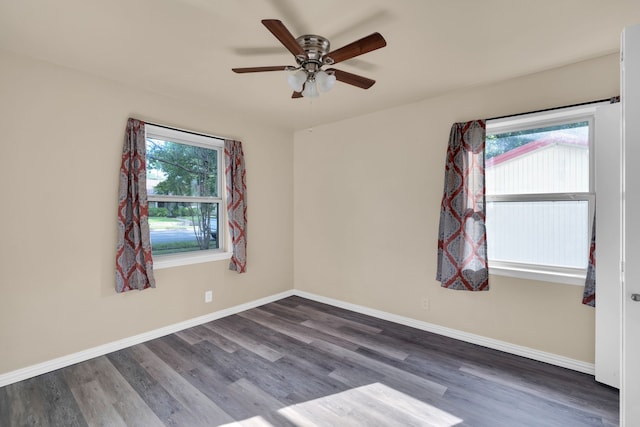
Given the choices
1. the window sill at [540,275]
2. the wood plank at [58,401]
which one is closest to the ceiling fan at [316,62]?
the window sill at [540,275]

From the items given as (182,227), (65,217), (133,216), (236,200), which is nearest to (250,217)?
(236,200)

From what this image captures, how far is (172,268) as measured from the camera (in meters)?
3.13

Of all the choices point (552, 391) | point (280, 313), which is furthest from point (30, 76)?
point (552, 391)

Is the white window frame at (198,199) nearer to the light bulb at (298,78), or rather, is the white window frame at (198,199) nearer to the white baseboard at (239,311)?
the white baseboard at (239,311)

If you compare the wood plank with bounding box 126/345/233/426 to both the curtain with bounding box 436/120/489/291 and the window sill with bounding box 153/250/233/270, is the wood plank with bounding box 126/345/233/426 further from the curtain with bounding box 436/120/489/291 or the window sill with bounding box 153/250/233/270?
the curtain with bounding box 436/120/489/291

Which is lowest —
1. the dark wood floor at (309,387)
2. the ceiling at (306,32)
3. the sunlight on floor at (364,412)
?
the sunlight on floor at (364,412)

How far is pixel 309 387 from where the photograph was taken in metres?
2.18

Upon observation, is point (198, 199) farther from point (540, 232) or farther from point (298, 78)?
point (540, 232)

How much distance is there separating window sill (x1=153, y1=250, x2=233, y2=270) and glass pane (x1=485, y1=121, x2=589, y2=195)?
300 cm

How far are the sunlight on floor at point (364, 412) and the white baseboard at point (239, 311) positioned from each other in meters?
1.17

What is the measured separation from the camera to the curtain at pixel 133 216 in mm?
2705

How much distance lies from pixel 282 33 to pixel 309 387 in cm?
231

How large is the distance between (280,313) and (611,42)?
386 cm

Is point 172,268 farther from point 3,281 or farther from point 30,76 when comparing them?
point 30,76
